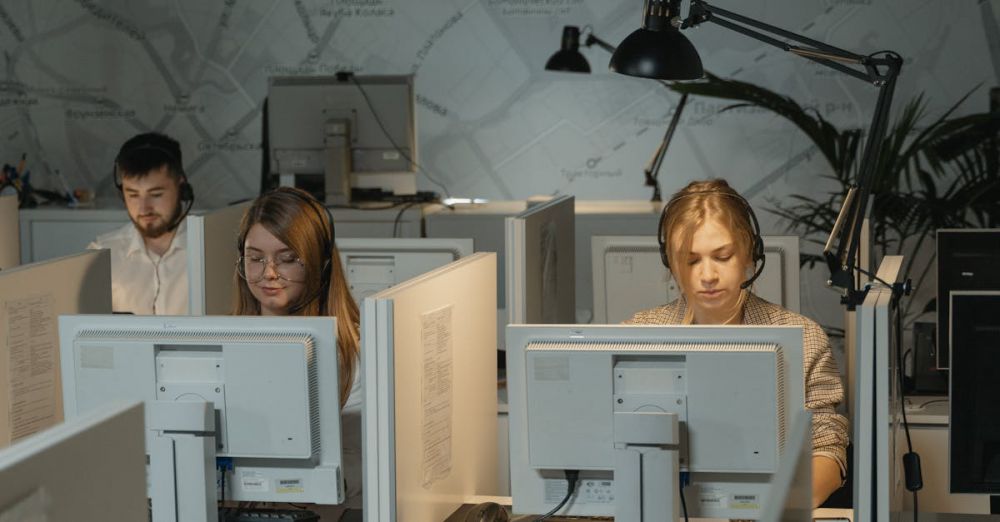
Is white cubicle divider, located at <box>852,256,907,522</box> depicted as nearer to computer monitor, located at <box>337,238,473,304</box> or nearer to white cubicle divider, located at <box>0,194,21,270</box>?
computer monitor, located at <box>337,238,473,304</box>

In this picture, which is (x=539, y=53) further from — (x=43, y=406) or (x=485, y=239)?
(x=43, y=406)

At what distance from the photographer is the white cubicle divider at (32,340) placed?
238cm

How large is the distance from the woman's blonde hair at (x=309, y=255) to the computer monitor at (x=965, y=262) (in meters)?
1.50

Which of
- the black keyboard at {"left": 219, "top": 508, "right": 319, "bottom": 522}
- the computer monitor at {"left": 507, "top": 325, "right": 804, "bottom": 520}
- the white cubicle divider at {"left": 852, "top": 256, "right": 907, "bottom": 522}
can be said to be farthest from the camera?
the black keyboard at {"left": 219, "top": 508, "right": 319, "bottom": 522}

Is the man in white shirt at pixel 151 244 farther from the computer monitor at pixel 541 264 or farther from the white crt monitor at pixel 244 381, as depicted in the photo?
the white crt monitor at pixel 244 381

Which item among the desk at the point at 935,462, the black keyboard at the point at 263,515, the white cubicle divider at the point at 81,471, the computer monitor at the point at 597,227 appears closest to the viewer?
the white cubicle divider at the point at 81,471

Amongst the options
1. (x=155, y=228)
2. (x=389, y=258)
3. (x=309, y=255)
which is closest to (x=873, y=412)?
(x=309, y=255)

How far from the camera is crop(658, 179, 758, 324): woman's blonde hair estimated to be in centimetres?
263

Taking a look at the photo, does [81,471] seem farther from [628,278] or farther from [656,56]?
[628,278]

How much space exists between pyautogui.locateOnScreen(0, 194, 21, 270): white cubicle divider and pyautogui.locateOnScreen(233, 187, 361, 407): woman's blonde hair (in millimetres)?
1318

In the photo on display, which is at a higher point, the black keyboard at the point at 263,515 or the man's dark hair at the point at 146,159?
the man's dark hair at the point at 146,159

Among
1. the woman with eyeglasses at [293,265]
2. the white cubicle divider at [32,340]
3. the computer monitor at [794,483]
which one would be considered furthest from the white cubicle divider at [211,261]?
the computer monitor at [794,483]

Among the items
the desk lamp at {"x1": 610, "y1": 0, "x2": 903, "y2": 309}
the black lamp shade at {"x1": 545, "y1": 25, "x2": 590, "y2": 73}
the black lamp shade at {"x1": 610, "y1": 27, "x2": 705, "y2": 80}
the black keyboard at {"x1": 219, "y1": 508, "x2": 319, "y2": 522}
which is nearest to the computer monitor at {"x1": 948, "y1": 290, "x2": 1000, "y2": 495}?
the desk lamp at {"x1": 610, "y1": 0, "x2": 903, "y2": 309}

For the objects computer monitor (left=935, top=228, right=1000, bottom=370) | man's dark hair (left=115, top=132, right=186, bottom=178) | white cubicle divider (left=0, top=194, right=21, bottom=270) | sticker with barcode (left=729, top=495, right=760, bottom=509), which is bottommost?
sticker with barcode (left=729, top=495, right=760, bottom=509)
